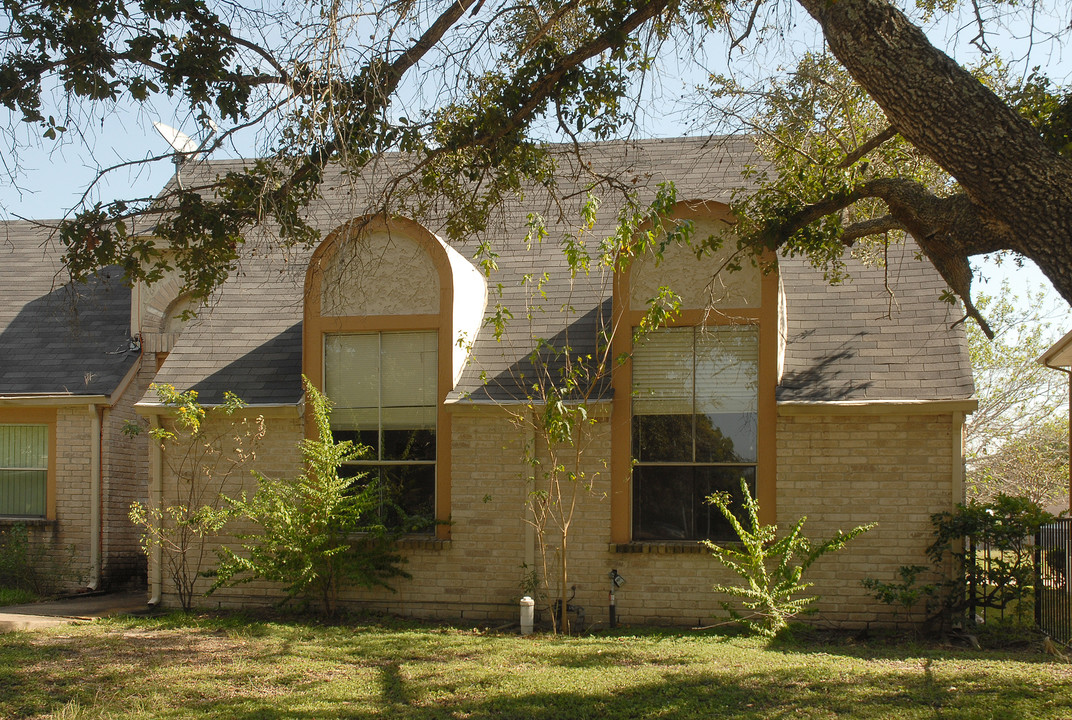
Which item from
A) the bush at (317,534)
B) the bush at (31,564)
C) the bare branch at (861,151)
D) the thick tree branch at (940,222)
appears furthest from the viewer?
the bush at (31,564)

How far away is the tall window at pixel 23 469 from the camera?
44.4ft

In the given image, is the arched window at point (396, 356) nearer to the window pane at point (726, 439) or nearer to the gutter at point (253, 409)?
the gutter at point (253, 409)

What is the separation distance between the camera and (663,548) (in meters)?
10.3

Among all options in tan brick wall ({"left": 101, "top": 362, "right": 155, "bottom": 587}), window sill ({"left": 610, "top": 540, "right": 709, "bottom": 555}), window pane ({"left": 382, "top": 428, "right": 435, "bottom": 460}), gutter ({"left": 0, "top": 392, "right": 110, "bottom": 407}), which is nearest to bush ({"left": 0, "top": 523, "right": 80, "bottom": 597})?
tan brick wall ({"left": 101, "top": 362, "right": 155, "bottom": 587})

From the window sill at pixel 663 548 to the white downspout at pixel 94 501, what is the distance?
785cm

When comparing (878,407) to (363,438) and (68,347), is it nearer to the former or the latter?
(363,438)

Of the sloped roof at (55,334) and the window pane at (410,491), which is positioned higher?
the sloped roof at (55,334)

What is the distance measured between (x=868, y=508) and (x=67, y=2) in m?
9.18

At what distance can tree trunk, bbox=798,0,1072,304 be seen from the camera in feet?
17.5

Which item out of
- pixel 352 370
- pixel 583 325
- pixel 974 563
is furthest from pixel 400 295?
pixel 974 563

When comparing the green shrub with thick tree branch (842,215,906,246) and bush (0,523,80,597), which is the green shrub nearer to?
thick tree branch (842,215,906,246)

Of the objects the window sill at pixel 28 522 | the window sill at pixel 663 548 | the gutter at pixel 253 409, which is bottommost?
the window sill at pixel 28 522

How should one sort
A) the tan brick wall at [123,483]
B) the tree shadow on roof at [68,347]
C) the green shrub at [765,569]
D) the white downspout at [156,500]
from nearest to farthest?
the green shrub at [765,569]
the white downspout at [156,500]
the tan brick wall at [123,483]
the tree shadow on roof at [68,347]

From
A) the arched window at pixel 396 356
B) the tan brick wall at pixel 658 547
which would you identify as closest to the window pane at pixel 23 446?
the tan brick wall at pixel 658 547
